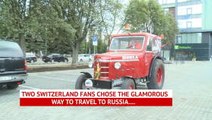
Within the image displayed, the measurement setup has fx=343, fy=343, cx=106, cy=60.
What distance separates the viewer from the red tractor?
36.9 feet

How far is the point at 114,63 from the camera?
38.3ft

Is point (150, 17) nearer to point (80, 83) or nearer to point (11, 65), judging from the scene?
point (80, 83)

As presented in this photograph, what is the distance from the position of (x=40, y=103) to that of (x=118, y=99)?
2.30 m

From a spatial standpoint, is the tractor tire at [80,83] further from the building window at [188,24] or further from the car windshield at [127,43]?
the building window at [188,24]

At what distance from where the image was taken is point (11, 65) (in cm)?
1203

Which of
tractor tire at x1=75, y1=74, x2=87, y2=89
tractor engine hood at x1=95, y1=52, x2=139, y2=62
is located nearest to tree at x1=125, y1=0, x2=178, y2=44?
tractor engine hood at x1=95, y1=52, x2=139, y2=62

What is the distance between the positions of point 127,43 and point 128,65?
143 cm

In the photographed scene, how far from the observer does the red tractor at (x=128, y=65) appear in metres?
11.2

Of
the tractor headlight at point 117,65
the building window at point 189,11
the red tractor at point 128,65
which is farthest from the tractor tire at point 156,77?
the building window at point 189,11

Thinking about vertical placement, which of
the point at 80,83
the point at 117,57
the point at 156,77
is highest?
the point at 117,57

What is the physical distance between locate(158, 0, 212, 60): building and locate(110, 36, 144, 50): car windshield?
6635cm

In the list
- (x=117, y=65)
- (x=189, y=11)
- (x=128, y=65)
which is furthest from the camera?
(x=189, y=11)

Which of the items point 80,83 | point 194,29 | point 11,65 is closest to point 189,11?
point 194,29

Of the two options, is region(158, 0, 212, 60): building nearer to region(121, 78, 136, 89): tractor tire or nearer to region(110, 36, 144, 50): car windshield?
region(110, 36, 144, 50): car windshield
